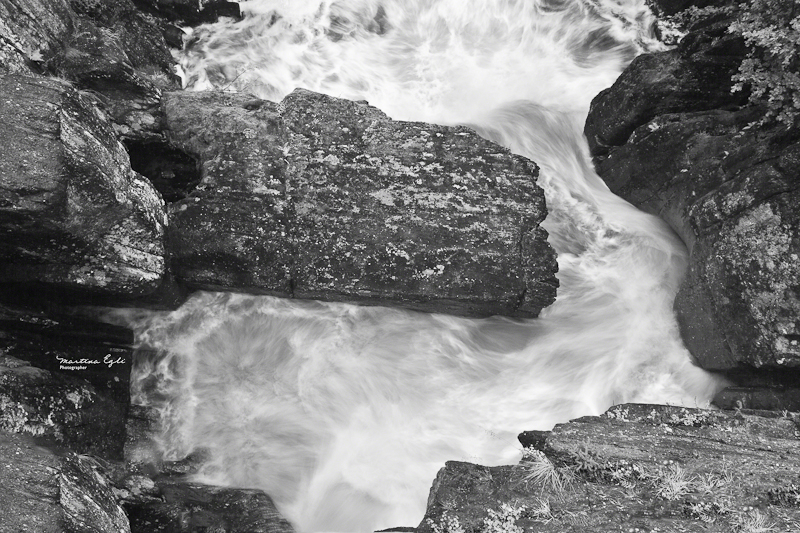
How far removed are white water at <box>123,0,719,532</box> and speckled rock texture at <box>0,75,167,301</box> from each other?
160 cm

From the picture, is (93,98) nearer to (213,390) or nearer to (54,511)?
(213,390)

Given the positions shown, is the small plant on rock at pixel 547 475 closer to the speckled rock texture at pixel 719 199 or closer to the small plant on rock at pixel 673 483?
the small plant on rock at pixel 673 483

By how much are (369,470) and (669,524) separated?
3246mm

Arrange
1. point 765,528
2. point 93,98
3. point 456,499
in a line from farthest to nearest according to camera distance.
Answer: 1. point 93,98
2. point 456,499
3. point 765,528

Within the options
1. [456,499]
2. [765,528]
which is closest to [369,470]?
[456,499]

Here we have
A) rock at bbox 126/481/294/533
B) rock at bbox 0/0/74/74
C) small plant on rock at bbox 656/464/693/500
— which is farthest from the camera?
rock at bbox 126/481/294/533

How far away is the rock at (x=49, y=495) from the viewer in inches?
150

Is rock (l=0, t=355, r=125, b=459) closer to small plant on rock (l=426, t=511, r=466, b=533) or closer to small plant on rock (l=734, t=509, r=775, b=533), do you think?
small plant on rock (l=426, t=511, r=466, b=533)

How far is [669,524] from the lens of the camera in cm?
464

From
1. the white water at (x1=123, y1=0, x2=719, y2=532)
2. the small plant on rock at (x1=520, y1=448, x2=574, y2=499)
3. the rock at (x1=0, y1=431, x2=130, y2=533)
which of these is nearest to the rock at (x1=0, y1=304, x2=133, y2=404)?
the white water at (x1=123, y1=0, x2=719, y2=532)

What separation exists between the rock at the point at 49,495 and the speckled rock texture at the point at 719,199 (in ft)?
21.1

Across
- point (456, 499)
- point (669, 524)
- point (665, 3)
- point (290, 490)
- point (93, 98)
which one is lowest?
point (290, 490)

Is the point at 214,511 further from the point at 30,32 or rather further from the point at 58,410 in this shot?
the point at 30,32

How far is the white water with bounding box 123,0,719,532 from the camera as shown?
679 centimetres
